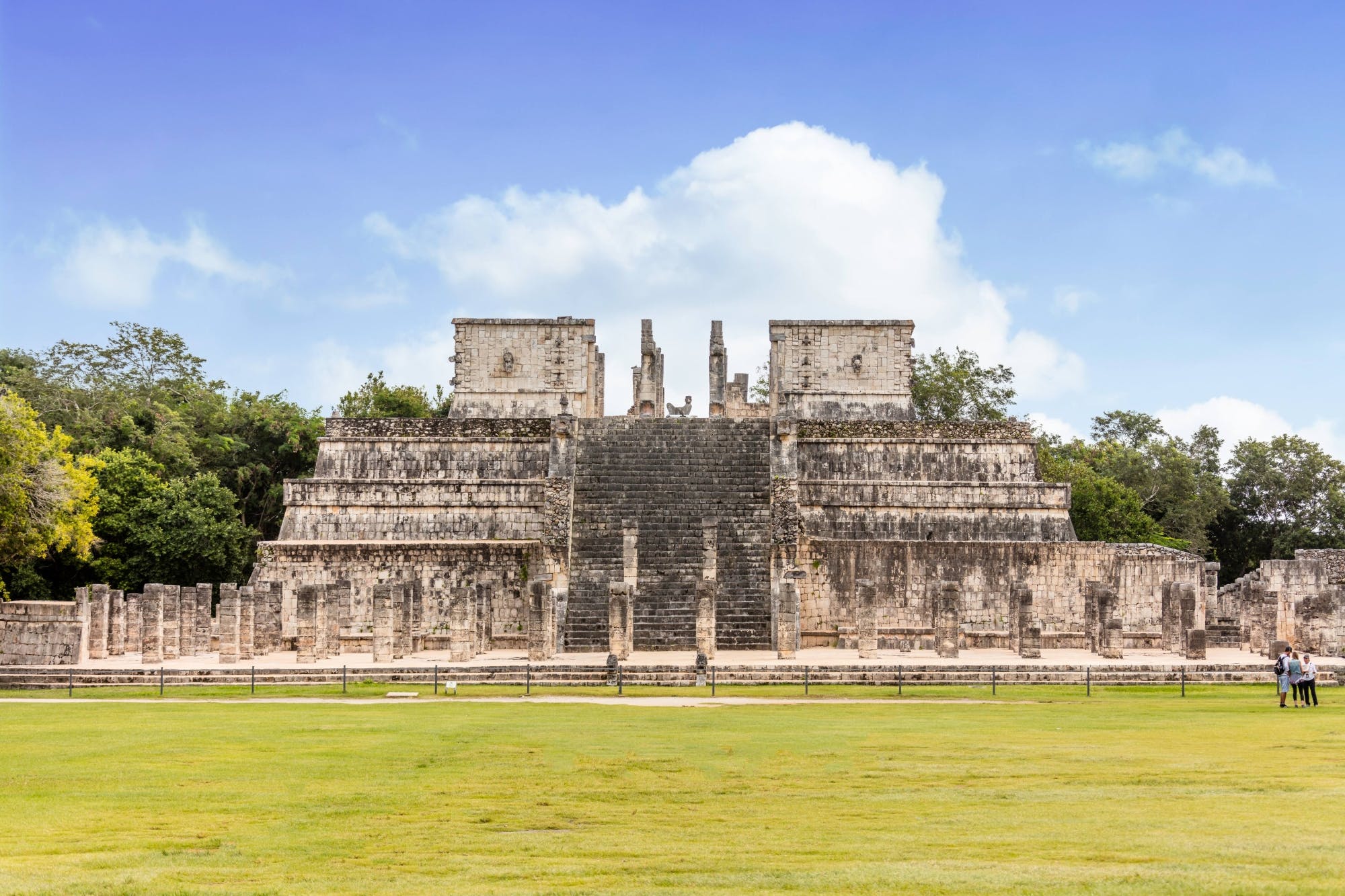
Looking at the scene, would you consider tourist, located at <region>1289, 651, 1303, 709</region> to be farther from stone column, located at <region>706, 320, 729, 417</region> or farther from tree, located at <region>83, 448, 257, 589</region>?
tree, located at <region>83, 448, 257, 589</region>

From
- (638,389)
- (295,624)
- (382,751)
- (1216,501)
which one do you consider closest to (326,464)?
(295,624)

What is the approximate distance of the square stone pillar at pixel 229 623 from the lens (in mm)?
29422

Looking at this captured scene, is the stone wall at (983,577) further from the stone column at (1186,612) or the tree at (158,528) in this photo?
the tree at (158,528)

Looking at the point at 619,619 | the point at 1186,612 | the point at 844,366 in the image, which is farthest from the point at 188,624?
the point at 1186,612

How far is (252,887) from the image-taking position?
9492 millimetres

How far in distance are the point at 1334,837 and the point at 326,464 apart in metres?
31.0

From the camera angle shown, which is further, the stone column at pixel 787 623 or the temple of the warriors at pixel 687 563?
the temple of the warriors at pixel 687 563

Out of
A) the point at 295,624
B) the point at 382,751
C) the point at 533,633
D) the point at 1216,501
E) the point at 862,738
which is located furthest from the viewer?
the point at 1216,501

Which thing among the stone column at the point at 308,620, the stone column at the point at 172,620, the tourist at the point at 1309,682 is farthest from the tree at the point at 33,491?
the tourist at the point at 1309,682

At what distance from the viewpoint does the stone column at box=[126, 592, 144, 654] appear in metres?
33.1

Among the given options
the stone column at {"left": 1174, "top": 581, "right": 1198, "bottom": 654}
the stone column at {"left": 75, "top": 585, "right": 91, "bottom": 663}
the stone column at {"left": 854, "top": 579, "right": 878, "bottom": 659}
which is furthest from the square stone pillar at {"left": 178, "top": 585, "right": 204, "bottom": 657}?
the stone column at {"left": 1174, "top": 581, "right": 1198, "bottom": 654}

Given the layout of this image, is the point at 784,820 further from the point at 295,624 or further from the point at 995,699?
the point at 295,624

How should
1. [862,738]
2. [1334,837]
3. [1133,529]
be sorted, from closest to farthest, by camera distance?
1. [1334,837]
2. [862,738]
3. [1133,529]

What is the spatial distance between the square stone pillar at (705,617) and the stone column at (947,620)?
16.7ft
